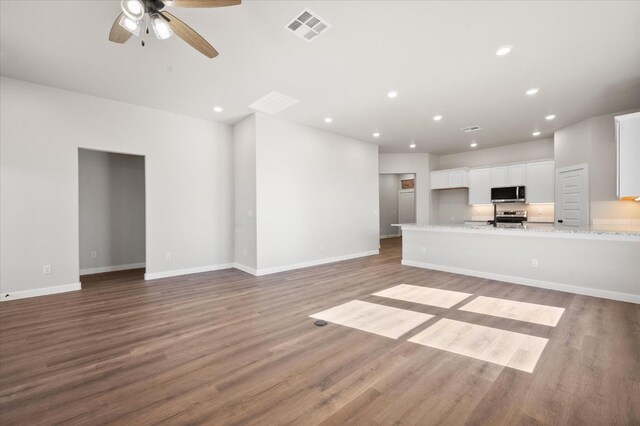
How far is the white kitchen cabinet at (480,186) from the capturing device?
802 centimetres

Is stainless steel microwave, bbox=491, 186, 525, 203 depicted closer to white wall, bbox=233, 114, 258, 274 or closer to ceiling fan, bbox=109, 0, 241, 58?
white wall, bbox=233, 114, 258, 274

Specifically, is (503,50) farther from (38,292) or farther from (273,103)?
(38,292)

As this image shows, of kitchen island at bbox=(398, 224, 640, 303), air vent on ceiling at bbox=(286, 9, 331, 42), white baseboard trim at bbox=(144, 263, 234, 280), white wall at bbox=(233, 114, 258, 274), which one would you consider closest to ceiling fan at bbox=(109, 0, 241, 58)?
air vent on ceiling at bbox=(286, 9, 331, 42)

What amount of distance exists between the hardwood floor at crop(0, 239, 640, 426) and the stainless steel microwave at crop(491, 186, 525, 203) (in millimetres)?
4332

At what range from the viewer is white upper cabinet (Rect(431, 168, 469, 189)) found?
841cm

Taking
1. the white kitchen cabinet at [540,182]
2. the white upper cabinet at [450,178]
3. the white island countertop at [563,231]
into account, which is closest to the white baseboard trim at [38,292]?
the white island countertop at [563,231]

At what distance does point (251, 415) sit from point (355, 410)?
63cm

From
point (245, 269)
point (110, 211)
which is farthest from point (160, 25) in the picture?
point (110, 211)

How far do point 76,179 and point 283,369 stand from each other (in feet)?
15.4

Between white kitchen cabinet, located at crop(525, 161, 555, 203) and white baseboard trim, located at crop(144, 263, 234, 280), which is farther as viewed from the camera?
white kitchen cabinet, located at crop(525, 161, 555, 203)

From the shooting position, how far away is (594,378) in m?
1.98

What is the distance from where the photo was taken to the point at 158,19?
89.4 inches

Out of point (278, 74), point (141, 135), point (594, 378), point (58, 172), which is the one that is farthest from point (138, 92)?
point (594, 378)

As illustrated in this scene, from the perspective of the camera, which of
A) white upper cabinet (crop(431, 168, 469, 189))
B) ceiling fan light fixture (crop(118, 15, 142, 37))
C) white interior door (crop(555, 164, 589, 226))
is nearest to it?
ceiling fan light fixture (crop(118, 15, 142, 37))
